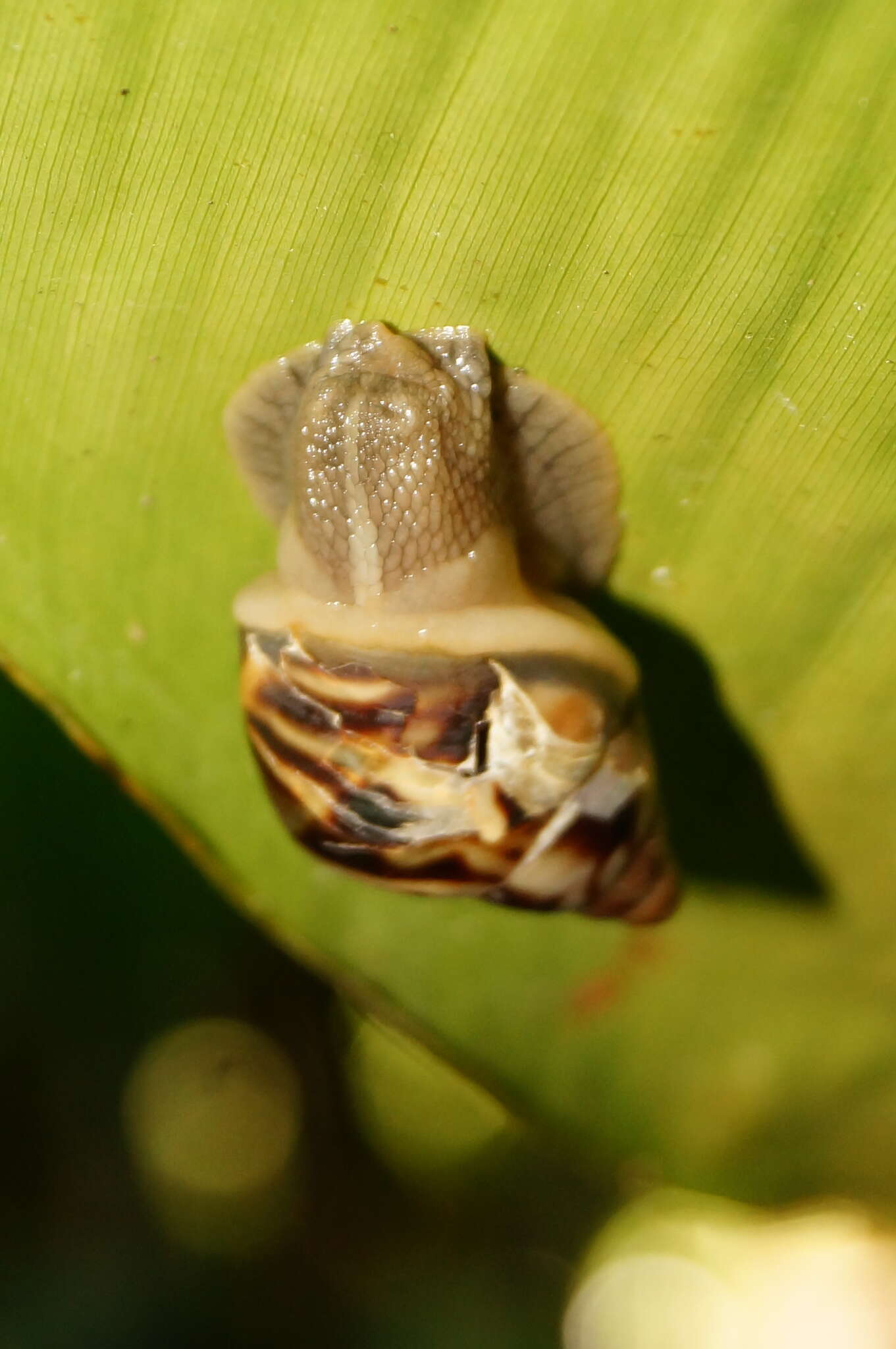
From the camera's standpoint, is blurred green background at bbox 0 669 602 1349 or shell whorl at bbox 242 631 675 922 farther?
blurred green background at bbox 0 669 602 1349

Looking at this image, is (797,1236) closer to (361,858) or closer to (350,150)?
(361,858)

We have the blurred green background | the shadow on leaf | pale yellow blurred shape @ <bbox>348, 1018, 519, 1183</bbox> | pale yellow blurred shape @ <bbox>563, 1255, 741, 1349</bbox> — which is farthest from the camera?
pale yellow blurred shape @ <bbox>563, 1255, 741, 1349</bbox>

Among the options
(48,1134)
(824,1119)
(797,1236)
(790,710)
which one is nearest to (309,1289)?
(48,1134)

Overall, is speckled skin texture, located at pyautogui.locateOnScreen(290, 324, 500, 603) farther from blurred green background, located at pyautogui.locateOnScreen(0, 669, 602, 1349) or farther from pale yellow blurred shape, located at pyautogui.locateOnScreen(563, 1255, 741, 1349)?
pale yellow blurred shape, located at pyautogui.locateOnScreen(563, 1255, 741, 1349)

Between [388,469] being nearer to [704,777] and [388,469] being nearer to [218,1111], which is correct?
[704,777]

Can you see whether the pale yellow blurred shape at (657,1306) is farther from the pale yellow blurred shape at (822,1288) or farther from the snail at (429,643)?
the snail at (429,643)

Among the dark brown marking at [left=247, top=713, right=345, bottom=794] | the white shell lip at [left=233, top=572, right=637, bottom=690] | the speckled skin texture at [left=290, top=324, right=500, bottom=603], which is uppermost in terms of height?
the speckled skin texture at [left=290, top=324, right=500, bottom=603]

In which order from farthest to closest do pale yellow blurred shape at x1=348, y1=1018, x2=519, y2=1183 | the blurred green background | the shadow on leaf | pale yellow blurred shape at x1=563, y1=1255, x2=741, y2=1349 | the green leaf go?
pale yellow blurred shape at x1=563, y1=1255, x2=741, y2=1349, pale yellow blurred shape at x1=348, y1=1018, x2=519, y2=1183, the blurred green background, the shadow on leaf, the green leaf

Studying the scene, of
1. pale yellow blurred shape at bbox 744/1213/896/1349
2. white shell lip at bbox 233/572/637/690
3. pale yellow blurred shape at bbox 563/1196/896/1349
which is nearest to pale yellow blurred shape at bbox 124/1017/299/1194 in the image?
pale yellow blurred shape at bbox 563/1196/896/1349
